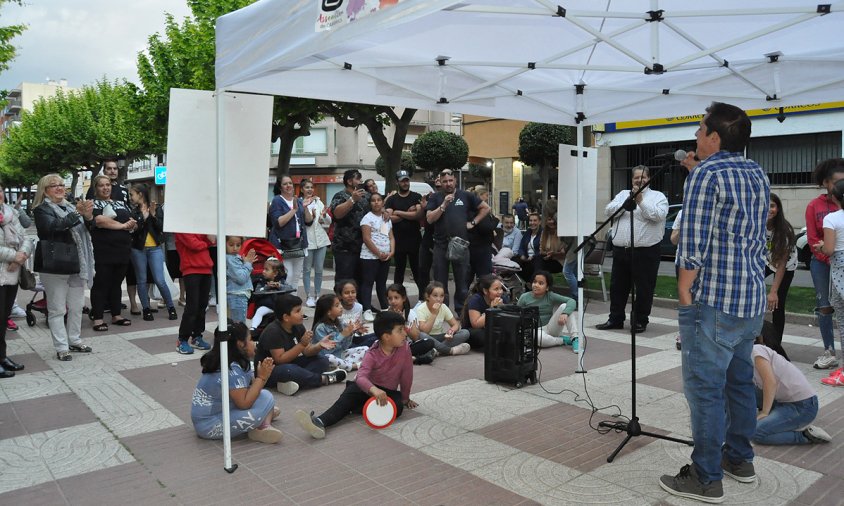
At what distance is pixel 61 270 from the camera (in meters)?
6.77

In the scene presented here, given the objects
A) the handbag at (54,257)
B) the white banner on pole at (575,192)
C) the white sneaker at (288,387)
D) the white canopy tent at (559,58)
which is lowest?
the white sneaker at (288,387)

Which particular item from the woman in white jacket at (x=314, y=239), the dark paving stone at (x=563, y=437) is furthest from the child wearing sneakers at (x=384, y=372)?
the woman in white jacket at (x=314, y=239)

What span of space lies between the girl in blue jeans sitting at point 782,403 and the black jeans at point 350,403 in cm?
250

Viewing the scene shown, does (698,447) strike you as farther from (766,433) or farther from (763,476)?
(766,433)

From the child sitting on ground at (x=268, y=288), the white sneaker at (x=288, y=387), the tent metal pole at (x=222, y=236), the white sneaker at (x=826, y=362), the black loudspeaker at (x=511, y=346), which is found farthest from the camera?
the child sitting on ground at (x=268, y=288)

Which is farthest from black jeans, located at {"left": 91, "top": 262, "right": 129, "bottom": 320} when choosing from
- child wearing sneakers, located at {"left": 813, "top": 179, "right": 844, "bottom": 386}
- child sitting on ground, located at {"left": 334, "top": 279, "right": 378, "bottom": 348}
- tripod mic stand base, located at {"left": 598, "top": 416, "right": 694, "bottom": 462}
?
child wearing sneakers, located at {"left": 813, "top": 179, "right": 844, "bottom": 386}

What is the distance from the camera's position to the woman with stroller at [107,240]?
8.16m

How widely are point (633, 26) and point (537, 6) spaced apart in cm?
91

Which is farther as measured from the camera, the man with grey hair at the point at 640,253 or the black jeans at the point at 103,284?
the black jeans at the point at 103,284

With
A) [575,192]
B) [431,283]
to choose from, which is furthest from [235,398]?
[575,192]

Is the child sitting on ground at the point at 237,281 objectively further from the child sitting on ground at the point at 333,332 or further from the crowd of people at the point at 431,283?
the child sitting on ground at the point at 333,332

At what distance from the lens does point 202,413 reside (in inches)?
182

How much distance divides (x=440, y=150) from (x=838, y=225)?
2453 cm

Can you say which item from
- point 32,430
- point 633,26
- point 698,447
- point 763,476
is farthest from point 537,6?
point 32,430
